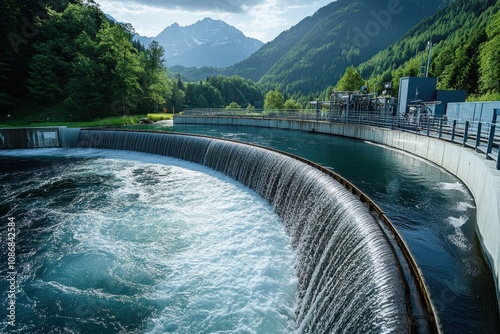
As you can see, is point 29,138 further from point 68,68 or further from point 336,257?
point 336,257

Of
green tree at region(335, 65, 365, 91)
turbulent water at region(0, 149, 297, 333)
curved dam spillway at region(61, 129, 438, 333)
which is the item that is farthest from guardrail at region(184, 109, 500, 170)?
green tree at region(335, 65, 365, 91)

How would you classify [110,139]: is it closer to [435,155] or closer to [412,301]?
[435,155]

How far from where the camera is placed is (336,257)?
6840 millimetres

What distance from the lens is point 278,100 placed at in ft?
284

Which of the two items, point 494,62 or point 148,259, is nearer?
point 148,259

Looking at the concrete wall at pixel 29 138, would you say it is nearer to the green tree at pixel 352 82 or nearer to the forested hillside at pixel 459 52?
the forested hillside at pixel 459 52

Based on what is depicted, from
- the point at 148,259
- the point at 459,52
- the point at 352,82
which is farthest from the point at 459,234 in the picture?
the point at 459,52

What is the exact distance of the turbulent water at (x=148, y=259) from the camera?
7.22 m

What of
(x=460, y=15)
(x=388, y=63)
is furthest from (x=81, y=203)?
(x=460, y=15)

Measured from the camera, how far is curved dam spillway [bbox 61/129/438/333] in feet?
14.4

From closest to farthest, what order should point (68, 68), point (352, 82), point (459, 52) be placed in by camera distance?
point (68, 68), point (352, 82), point (459, 52)

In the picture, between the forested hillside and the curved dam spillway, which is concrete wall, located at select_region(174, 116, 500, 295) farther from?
the forested hillside

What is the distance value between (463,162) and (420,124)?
9.65m

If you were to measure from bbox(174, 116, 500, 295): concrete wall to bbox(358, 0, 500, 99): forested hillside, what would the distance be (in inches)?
626
